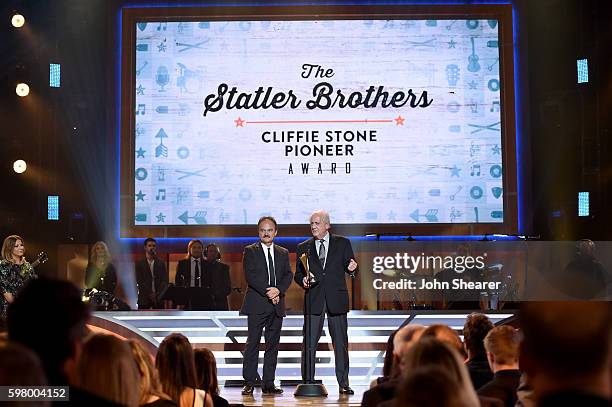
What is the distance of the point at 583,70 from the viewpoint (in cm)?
1107

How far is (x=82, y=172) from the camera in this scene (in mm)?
11484

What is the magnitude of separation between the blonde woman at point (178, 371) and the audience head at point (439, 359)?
52.6 inches

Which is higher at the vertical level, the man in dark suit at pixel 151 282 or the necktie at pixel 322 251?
the necktie at pixel 322 251

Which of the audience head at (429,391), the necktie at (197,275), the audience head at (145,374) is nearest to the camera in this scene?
the audience head at (429,391)

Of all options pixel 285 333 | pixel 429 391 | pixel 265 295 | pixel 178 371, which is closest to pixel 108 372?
pixel 429 391

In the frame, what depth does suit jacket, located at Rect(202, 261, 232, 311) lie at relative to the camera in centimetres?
955

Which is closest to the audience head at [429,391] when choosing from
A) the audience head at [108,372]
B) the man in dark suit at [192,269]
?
the audience head at [108,372]

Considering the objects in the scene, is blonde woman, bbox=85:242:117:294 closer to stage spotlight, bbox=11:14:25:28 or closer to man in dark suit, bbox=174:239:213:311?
man in dark suit, bbox=174:239:213:311

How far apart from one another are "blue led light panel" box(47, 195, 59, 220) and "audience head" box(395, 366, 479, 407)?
1002 cm

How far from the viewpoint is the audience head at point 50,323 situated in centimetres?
241

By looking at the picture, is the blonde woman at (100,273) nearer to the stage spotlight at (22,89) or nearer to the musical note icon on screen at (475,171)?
the stage spotlight at (22,89)

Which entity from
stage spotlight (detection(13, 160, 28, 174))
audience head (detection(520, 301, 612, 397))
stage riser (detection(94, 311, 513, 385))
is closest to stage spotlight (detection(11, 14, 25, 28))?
stage spotlight (detection(13, 160, 28, 174))

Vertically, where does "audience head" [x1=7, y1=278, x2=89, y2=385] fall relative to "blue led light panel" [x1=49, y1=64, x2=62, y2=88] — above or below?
below

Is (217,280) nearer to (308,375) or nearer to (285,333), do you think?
(285,333)
